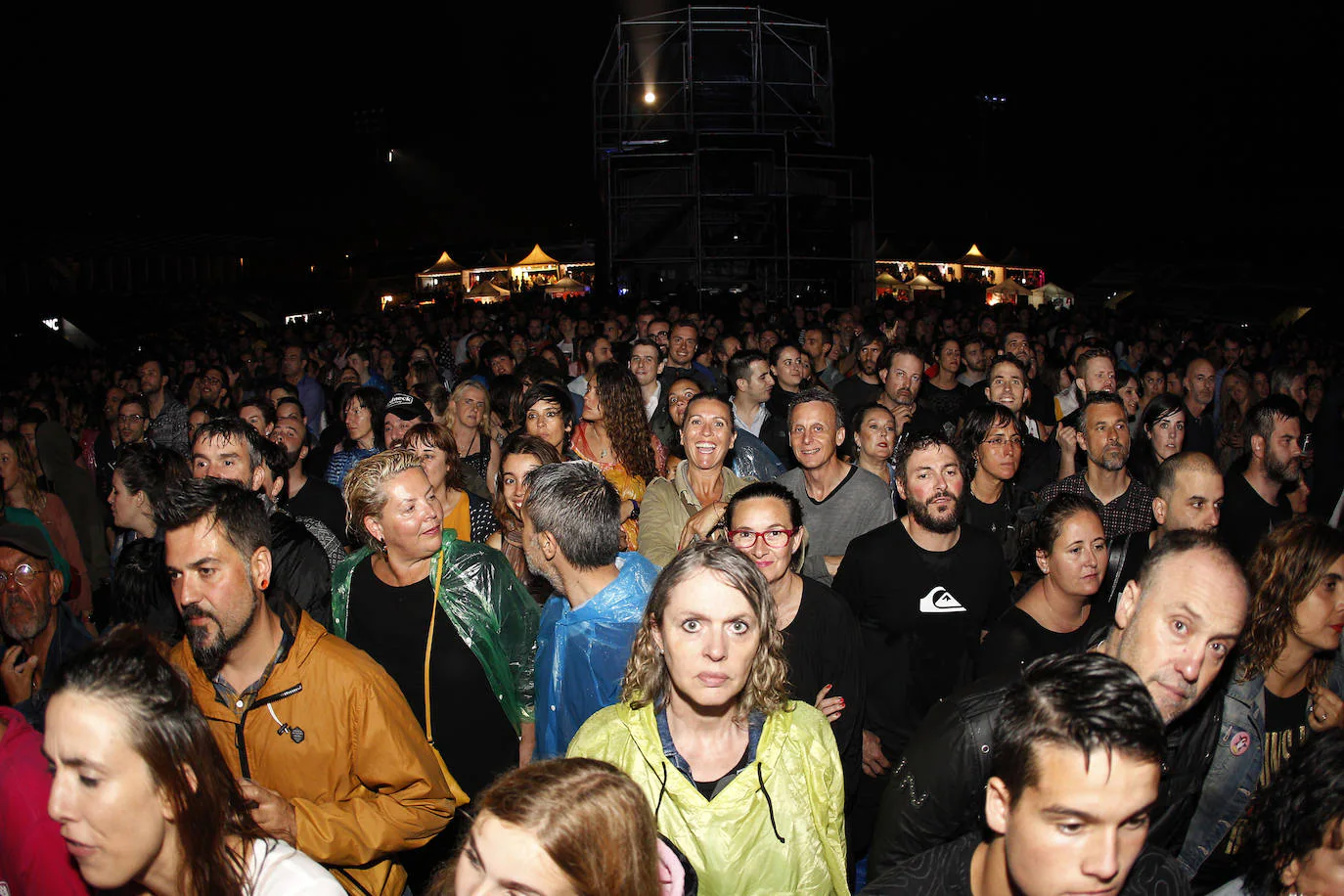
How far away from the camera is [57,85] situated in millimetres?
22750

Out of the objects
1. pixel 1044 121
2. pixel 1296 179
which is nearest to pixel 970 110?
pixel 1044 121

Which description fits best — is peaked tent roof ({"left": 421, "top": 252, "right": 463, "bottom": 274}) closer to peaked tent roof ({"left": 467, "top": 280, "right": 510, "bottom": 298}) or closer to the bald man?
peaked tent roof ({"left": 467, "top": 280, "right": 510, "bottom": 298})

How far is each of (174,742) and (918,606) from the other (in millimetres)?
2784

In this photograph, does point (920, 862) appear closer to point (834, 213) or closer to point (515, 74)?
point (834, 213)

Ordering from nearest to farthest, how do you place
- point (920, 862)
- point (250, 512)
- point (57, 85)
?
1. point (920, 862)
2. point (250, 512)
3. point (57, 85)

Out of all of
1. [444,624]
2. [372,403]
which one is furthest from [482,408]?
[444,624]

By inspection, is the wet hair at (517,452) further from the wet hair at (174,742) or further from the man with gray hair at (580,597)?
the wet hair at (174,742)

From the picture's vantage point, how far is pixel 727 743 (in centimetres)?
247

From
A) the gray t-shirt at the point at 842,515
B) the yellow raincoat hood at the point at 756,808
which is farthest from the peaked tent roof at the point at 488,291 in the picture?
the yellow raincoat hood at the point at 756,808

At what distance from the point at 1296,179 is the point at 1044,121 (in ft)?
40.0

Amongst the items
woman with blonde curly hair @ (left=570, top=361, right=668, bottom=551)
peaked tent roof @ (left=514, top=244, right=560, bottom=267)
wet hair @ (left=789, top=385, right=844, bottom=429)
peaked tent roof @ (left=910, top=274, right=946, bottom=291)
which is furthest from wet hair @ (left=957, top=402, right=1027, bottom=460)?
peaked tent roof @ (left=514, top=244, right=560, bottom=267)

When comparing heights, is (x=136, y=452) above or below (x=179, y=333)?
below

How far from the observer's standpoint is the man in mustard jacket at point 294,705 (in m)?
2.62

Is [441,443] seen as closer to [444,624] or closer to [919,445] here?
[444,624]
